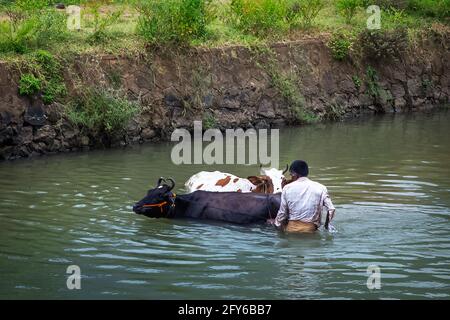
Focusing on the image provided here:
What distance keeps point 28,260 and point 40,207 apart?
3.07m

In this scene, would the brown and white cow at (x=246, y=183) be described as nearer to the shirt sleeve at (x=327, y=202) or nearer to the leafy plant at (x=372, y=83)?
the shirt sleeve at (x=327, y=202)

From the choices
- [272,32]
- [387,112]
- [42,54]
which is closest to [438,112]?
[387,112]

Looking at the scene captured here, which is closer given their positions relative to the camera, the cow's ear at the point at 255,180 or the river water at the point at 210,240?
the river water at the point at 210,240

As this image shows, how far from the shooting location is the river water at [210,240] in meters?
9.65

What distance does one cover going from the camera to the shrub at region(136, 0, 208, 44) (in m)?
21.6

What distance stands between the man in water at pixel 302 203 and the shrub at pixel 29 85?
8.82m

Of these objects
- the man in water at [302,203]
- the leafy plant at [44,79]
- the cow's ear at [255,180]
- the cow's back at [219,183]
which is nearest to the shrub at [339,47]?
the leafy plant at [44,79]

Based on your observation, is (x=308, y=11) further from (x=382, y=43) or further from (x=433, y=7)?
(x=433, y=7)

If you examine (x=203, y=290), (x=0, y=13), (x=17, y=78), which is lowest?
(x=203, y=290)

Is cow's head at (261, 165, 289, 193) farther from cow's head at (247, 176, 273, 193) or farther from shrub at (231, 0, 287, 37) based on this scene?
shrub at (231, 0, 287, 37)

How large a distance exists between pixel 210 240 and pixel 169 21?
11016 millimetres

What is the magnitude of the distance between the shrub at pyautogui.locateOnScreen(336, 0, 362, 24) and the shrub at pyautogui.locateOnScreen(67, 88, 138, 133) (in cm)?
874
